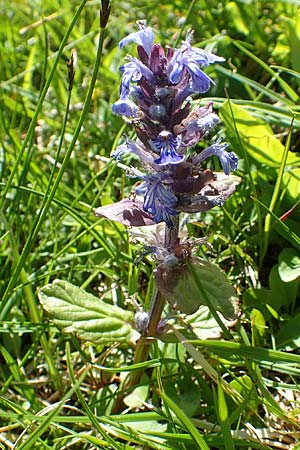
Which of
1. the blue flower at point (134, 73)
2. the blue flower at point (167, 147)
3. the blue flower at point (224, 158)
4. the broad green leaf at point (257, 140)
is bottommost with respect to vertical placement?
the broad green leaf at point (257, 140)

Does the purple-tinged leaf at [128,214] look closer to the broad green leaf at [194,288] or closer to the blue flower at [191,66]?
the broad green leaf at [194,288]

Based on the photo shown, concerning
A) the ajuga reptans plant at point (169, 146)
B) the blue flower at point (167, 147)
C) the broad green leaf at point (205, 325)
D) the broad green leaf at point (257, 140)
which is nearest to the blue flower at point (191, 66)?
the ajuga reptans plant at point (169, 146)

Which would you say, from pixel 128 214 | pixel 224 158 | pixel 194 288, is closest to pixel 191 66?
pixel 224 158

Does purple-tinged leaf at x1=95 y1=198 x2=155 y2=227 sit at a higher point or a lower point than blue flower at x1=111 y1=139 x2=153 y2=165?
lower

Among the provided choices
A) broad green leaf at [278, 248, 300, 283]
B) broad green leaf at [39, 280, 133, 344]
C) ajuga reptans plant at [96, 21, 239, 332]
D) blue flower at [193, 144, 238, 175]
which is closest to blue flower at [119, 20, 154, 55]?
ajuga reptans plant at [96, 21, 239, 332]

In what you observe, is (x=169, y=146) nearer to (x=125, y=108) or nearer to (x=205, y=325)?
(x=125, y=108)

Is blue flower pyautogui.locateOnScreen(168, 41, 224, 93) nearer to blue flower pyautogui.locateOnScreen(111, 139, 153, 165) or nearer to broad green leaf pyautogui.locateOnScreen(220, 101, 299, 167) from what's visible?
blue flower pyautogui.locateOnScreen(111, 139, 153, 165)
